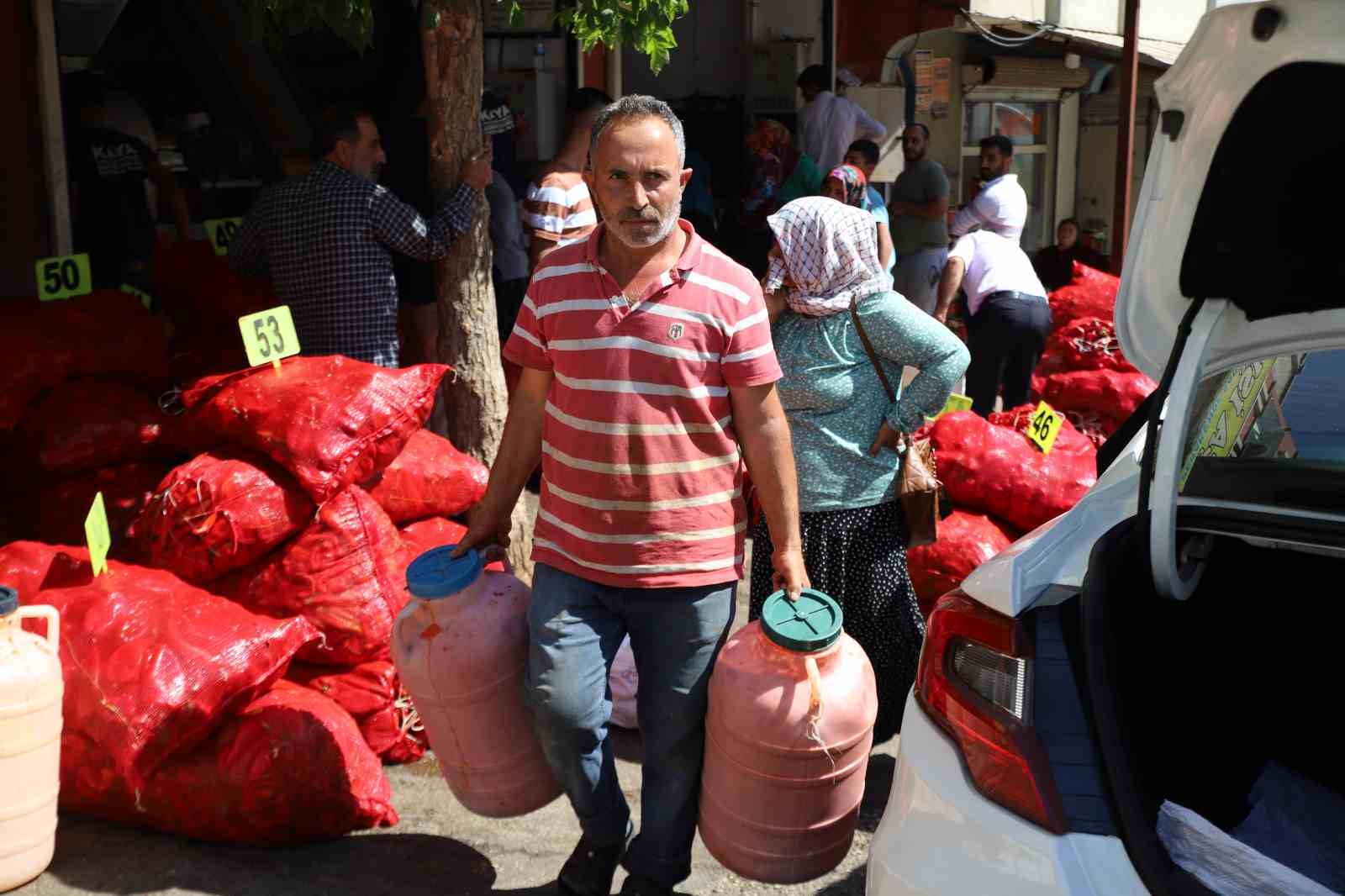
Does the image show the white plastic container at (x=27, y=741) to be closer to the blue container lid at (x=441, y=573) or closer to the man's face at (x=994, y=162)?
the blue container lid at (x=441, y=573)

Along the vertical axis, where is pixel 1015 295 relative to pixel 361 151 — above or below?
below

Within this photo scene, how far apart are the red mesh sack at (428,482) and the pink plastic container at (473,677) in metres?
1.40

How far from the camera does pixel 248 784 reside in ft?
12.3

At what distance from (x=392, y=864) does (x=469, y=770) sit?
0.56 m

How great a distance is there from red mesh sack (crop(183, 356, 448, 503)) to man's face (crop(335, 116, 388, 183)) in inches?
43.4

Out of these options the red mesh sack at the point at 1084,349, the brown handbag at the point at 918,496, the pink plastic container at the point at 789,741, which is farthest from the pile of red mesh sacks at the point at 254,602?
the red mesh sack at the point at 1084,349

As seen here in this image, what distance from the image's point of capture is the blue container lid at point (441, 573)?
3.33m

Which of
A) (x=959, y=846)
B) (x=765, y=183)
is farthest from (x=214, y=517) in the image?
(x=765, y=183)

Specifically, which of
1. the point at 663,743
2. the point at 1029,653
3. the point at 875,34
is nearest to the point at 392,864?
the point at 663,743

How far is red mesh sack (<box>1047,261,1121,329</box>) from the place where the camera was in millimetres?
6918

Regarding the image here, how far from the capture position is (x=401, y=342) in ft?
21.7

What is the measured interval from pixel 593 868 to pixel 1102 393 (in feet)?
12.2

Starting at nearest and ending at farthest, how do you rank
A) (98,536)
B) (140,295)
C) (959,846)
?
(959,846)
(98,536)
(140,295)

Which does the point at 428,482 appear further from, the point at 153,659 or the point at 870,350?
→ the point at 870,350
